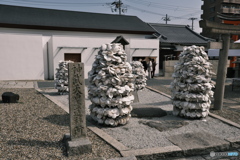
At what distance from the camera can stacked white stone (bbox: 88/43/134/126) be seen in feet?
15.4

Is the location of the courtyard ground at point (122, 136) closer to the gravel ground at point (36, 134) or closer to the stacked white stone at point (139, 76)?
the gravel ground at point (36, 134)

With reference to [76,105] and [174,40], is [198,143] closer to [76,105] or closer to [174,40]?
[76,105]

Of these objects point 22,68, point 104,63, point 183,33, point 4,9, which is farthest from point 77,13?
point 104,63

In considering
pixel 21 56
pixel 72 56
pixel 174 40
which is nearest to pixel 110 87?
pixel 72 56

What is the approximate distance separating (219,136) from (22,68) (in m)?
14.3

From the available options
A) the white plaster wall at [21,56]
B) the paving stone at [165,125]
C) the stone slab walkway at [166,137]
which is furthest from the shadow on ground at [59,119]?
the white plaster wall at [21,56]

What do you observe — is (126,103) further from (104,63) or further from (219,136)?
(219,136)

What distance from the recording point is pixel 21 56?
14.4 meters

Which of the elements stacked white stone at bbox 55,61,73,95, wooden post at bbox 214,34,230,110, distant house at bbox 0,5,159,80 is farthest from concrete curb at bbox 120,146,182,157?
distant house at bbox 0,5,159,80

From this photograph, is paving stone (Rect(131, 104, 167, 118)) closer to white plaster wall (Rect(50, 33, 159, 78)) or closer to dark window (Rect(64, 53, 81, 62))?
white plaster wall (Rect(50, 33, 159, 78))

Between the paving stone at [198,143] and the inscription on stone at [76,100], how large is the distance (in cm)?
199

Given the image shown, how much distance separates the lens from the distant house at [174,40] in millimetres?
19828

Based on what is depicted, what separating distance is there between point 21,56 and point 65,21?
17.0 feet

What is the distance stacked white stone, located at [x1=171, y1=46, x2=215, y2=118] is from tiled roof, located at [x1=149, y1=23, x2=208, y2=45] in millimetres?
14445
